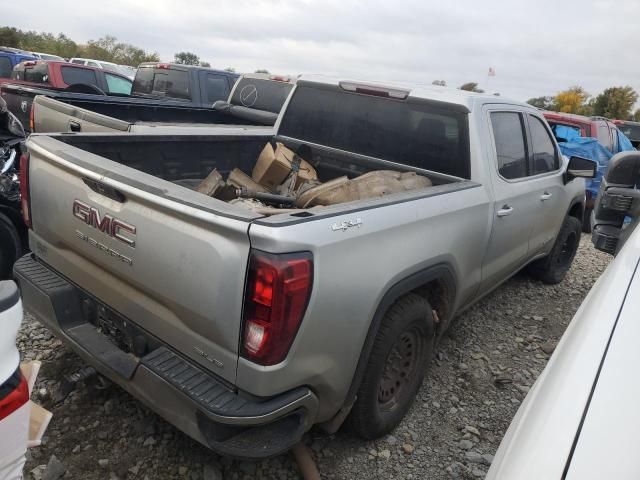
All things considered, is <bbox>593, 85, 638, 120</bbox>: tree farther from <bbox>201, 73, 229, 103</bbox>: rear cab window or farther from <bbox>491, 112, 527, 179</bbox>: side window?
<bbox>491, 112, 527, 179</bbox>: side window

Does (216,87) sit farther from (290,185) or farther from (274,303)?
(274,303)

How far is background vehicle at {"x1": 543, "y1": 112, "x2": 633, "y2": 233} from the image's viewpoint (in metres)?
7.92

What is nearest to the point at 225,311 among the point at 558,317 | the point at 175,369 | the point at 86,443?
the point at 175,369

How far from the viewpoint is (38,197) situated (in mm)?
2633

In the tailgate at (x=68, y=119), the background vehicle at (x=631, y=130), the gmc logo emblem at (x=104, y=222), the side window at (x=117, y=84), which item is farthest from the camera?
the background vehicle at (x=631, y=130)

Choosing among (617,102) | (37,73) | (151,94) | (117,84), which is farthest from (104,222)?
(617,102)

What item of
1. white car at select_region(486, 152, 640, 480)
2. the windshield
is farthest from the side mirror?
the windshield

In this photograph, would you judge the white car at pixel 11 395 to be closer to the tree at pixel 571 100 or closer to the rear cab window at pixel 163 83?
the rear cab window at pixel 163 83

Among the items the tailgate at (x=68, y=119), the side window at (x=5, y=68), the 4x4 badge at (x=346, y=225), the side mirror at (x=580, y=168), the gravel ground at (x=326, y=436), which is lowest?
the gravel ground at (x=326, y=436)

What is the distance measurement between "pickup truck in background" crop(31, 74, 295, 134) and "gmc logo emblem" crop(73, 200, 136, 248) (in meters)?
2.53

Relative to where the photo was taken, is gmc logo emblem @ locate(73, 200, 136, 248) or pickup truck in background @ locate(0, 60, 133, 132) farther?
pickup truck in background @ locate(0, 60, 133, 132)

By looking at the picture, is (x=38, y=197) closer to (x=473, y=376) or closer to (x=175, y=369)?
(x=175, y=369)

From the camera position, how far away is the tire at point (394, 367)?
8.13ft

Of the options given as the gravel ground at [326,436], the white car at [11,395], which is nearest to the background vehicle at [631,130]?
the gravel ground at [326,436]
